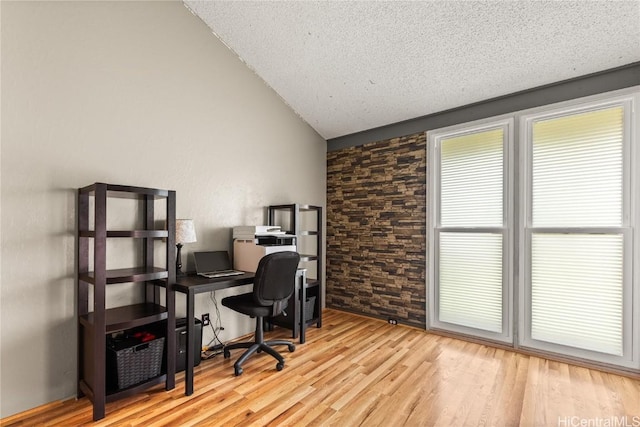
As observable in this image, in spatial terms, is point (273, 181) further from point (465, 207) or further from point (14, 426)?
point (14, 426)

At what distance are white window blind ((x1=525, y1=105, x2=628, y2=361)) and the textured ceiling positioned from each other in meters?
0.52

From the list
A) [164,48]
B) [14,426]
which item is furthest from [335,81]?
[14,426]

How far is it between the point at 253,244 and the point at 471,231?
7.56 ft

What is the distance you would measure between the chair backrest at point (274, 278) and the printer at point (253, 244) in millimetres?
378

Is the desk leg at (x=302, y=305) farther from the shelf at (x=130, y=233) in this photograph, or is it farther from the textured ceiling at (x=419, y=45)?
the textured ceiling at (x=419, y=45)

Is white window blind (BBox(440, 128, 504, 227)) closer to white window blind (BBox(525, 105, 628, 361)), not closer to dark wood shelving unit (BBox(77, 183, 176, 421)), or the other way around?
white window blind (BBox(525, 105, 628, 361))

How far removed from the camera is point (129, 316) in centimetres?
208

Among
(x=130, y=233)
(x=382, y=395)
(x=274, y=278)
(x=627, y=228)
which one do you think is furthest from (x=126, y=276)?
(x=627, y=228)

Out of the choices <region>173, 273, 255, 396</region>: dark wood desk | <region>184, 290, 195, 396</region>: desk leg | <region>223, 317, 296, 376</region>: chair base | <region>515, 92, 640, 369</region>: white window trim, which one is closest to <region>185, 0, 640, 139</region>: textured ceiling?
<region>515, 92, 640, 369</region>: white window trim

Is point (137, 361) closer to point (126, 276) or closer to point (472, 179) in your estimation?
point (126, 276)

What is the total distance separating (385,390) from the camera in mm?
2189

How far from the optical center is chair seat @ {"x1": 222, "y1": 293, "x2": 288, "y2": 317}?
244 cm

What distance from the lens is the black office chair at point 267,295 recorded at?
2402 mm

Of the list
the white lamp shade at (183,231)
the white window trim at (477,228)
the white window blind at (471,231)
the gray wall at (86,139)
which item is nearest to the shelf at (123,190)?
the gray wall at (86,139)
